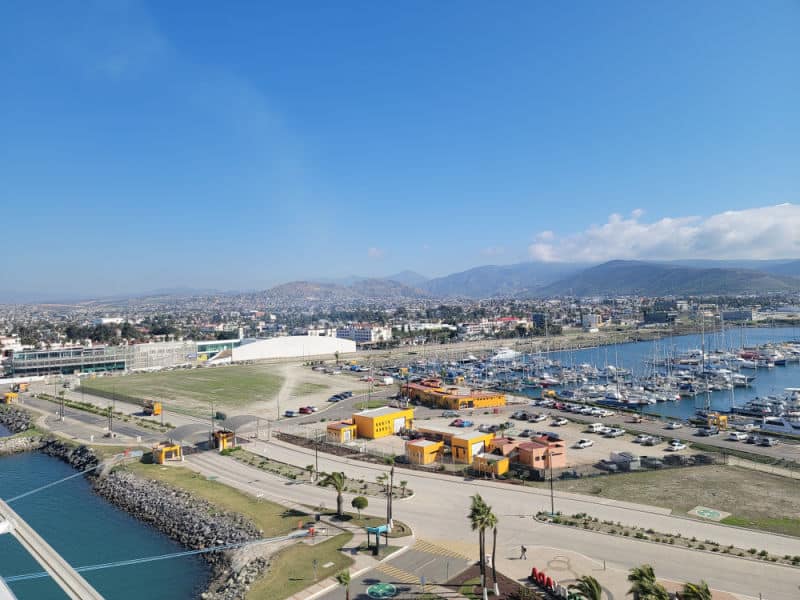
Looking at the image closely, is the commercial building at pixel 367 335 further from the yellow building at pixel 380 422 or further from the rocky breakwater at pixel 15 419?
the yellow building at pixel 380 422

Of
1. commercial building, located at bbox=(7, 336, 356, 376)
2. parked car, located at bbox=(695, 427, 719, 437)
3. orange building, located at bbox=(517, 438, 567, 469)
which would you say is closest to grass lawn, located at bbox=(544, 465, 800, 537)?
orange building, located at bbox=(517, 438, 567, 469)

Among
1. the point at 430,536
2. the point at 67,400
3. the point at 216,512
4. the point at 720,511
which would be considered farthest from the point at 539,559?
the point at 67,400

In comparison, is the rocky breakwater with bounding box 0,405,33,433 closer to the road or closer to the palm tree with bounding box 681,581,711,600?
the road

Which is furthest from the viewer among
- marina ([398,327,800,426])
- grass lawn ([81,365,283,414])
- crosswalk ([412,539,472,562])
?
grass lawn ([81,365,283,414])

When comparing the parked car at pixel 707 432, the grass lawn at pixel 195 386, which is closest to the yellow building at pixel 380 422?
the grass lawn at pixel 195 386

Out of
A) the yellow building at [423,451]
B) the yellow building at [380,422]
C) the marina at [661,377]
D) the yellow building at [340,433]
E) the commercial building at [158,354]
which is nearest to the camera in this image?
the yellow building at [423,451]

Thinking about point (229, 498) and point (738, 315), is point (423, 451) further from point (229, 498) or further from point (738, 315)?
point (738, 315)
